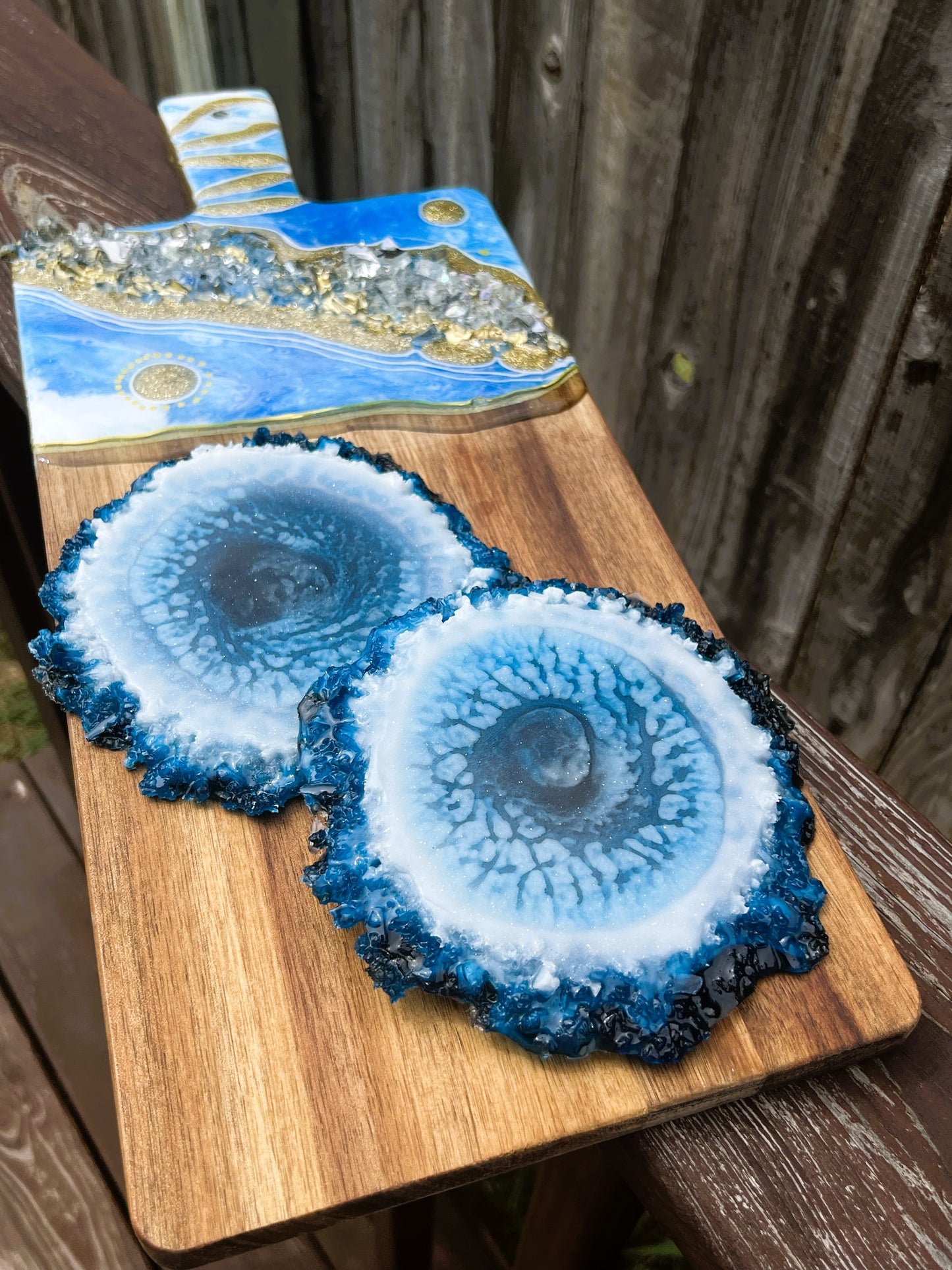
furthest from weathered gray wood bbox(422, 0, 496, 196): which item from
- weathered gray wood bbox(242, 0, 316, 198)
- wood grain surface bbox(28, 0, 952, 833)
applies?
weathered gray wood bbox(242, 0, 316, 198)

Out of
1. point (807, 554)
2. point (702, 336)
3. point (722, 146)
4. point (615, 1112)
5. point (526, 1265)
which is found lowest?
point (526, 1265)

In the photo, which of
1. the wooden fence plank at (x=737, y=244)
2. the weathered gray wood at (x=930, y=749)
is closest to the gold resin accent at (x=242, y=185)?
the wooden fence plank at (x=737, y=244)

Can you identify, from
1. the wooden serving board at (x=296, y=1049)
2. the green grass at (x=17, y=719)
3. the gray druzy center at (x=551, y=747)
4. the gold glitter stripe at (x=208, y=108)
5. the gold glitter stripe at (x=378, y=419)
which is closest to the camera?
the wooden serving board at (x=296, y=1049)

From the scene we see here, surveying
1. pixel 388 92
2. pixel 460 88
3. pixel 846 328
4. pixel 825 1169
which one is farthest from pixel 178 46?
pixel 825 1169

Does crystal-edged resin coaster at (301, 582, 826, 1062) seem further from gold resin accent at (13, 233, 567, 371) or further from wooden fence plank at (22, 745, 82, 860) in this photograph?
wooden fence plank at (22, 745, 82, 860)

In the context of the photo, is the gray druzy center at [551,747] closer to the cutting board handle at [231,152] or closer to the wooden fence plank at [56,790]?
the cutting board handle at [231,152]

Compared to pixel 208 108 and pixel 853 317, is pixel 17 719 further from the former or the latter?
pixel 853 317

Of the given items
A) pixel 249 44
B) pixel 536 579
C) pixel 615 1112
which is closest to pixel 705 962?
pixel 615 1112

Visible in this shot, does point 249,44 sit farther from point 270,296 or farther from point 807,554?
point 807,554
